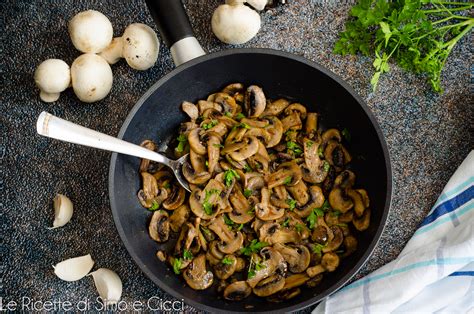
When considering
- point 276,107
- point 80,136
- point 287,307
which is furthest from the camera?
point 276,107

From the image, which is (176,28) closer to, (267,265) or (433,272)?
(267,265)

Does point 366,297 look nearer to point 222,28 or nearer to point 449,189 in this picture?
point 449,189

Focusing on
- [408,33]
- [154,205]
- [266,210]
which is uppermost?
[408,33]

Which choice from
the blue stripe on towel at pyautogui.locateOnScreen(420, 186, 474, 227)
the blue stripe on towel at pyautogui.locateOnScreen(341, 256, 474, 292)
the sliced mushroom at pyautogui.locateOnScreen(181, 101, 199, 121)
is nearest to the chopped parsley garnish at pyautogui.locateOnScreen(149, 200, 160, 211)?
the sliced mushroom at pyautogui.locateOnScreen(181, 101, 199, 121)

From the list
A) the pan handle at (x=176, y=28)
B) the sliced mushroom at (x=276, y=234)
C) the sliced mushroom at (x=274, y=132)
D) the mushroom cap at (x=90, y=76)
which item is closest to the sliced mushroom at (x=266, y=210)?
the sliced mushroom at (x=276, y=234)

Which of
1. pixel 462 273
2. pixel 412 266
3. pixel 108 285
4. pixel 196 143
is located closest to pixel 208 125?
pixel 196 143

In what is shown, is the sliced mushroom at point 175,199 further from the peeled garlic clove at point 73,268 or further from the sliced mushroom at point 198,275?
the peeled garlic clove at point 73,268
